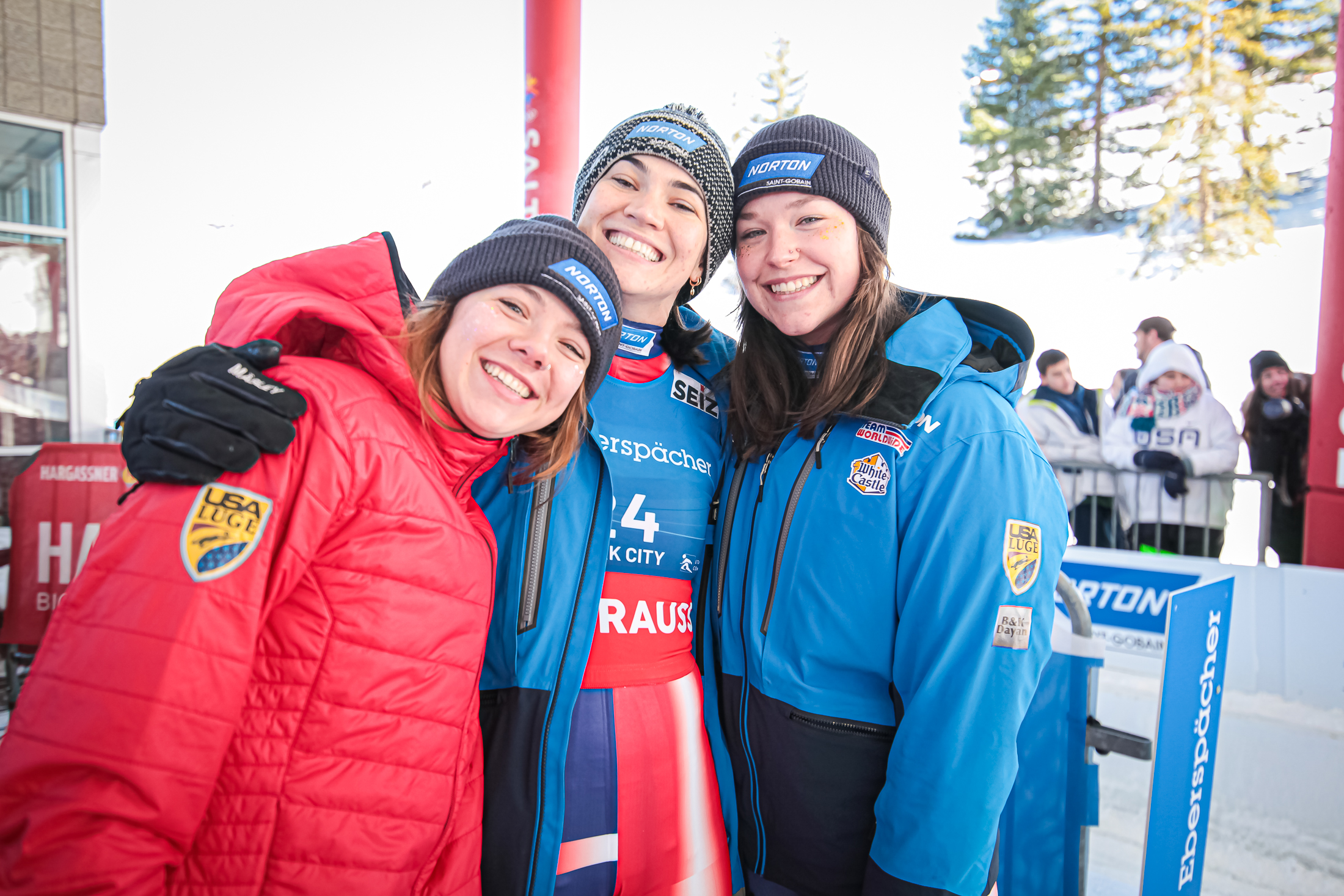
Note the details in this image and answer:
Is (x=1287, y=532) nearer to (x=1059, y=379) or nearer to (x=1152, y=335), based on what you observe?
(x=1152, y=335)

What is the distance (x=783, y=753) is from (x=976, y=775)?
0.43m

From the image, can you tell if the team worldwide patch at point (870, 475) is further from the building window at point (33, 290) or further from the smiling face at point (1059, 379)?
the building window at point (33, 290)

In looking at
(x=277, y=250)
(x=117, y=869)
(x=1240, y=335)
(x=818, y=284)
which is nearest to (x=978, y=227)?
(x=1240, y=335)

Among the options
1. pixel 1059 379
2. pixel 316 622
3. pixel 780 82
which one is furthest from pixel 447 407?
pixel 780 82

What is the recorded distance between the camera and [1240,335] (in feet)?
53.4

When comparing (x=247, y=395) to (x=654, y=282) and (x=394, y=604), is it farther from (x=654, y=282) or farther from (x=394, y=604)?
(x=654, y=282)

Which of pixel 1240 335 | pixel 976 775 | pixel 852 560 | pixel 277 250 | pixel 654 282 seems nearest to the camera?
pixel 976 775

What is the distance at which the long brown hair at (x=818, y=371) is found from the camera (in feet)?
5.53

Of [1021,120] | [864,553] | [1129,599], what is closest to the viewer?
[864,553]

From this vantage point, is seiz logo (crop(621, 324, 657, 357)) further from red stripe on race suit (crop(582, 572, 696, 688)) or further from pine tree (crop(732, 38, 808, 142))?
pine tree (crop(732, 38, 808, 142))

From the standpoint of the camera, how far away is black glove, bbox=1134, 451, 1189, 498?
5789 mm

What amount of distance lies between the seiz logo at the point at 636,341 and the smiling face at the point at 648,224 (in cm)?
7

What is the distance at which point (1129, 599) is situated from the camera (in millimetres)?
4824

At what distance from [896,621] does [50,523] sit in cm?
465
